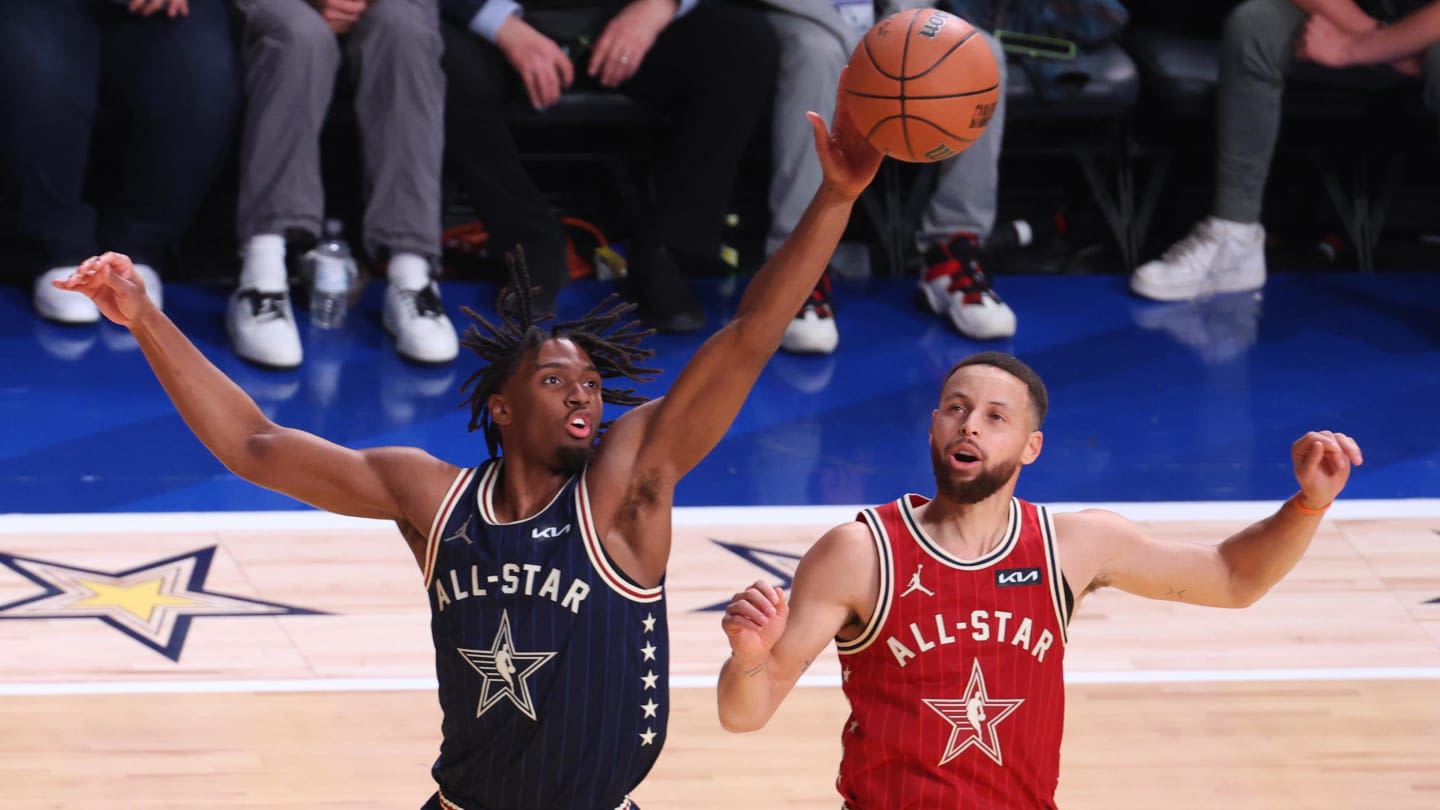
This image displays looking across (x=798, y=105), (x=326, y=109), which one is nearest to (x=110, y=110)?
Result: (x=326, y=109)

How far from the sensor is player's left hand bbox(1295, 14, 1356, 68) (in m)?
7.30

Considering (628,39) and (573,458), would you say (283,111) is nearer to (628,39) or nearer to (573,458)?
(628,39)

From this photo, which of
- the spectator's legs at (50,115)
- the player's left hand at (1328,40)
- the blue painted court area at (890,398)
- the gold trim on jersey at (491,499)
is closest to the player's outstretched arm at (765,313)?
the gold trim on jersey at (491,499)

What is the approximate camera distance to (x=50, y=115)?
662cm

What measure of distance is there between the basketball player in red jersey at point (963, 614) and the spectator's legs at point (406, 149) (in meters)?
3.71

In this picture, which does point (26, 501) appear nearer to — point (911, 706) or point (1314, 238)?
point (911, 706)

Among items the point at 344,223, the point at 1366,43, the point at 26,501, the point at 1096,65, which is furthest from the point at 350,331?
the point at 1366,43

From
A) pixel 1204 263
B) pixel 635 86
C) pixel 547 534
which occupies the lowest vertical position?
pixel 1204 263

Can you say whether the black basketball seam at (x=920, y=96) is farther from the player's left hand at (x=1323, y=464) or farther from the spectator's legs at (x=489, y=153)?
the spectator's legs at (x=489, y=153)

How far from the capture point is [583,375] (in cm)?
342

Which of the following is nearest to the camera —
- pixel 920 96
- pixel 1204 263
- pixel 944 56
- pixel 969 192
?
pixel 920 96

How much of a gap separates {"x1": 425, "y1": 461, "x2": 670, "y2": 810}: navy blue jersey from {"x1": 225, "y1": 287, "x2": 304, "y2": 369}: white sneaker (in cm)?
344

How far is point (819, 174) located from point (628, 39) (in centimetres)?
90

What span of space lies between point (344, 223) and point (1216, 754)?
187 inches
